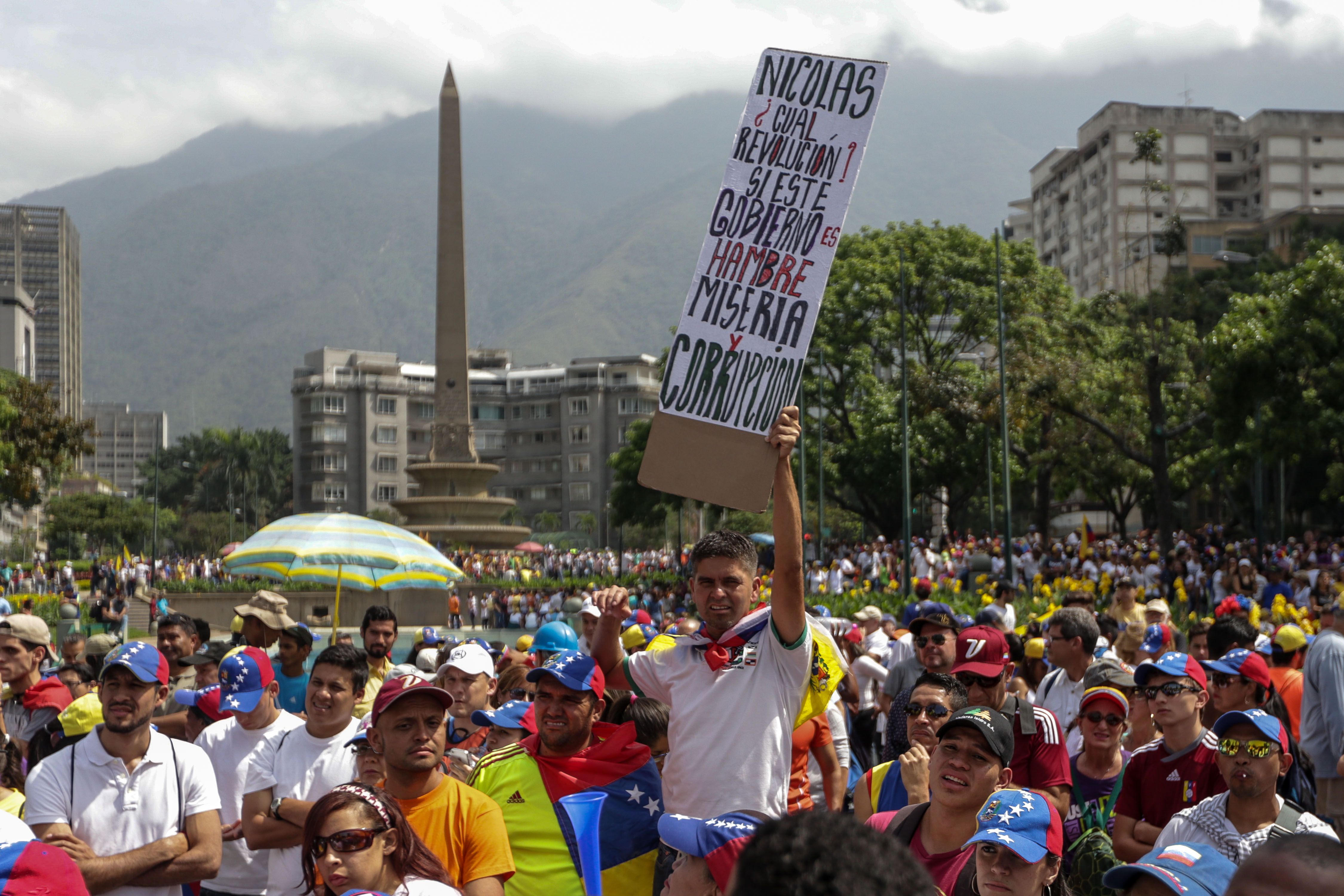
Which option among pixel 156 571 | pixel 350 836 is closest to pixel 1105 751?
pixel 350 836

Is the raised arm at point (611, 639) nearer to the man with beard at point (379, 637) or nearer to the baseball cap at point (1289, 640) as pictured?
the man with beard at point (379, 637)

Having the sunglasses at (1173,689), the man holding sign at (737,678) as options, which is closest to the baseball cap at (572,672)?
the man holding sign at (737,678)

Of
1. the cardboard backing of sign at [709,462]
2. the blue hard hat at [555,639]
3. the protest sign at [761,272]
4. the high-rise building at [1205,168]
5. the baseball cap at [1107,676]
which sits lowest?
the baseball cap at [1107,676]

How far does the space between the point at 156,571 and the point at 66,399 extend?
123m

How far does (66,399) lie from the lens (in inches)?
6427

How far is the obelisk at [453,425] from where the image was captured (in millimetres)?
51219

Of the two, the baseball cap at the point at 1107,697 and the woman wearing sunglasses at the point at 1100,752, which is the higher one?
the baseball cap at the point at 1107,697

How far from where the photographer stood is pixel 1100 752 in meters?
5.94

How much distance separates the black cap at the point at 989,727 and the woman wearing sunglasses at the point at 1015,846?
521 millimetres

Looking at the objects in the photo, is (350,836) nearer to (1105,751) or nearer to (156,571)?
(1105,751)

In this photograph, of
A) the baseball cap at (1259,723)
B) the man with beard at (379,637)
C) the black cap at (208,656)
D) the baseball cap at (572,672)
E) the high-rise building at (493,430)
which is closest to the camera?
the baseball cap at (1259,723)

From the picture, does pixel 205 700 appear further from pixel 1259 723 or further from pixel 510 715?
A: pixel 1259 723

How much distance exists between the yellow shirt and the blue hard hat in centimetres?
77

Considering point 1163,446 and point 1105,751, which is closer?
point 1105,751
